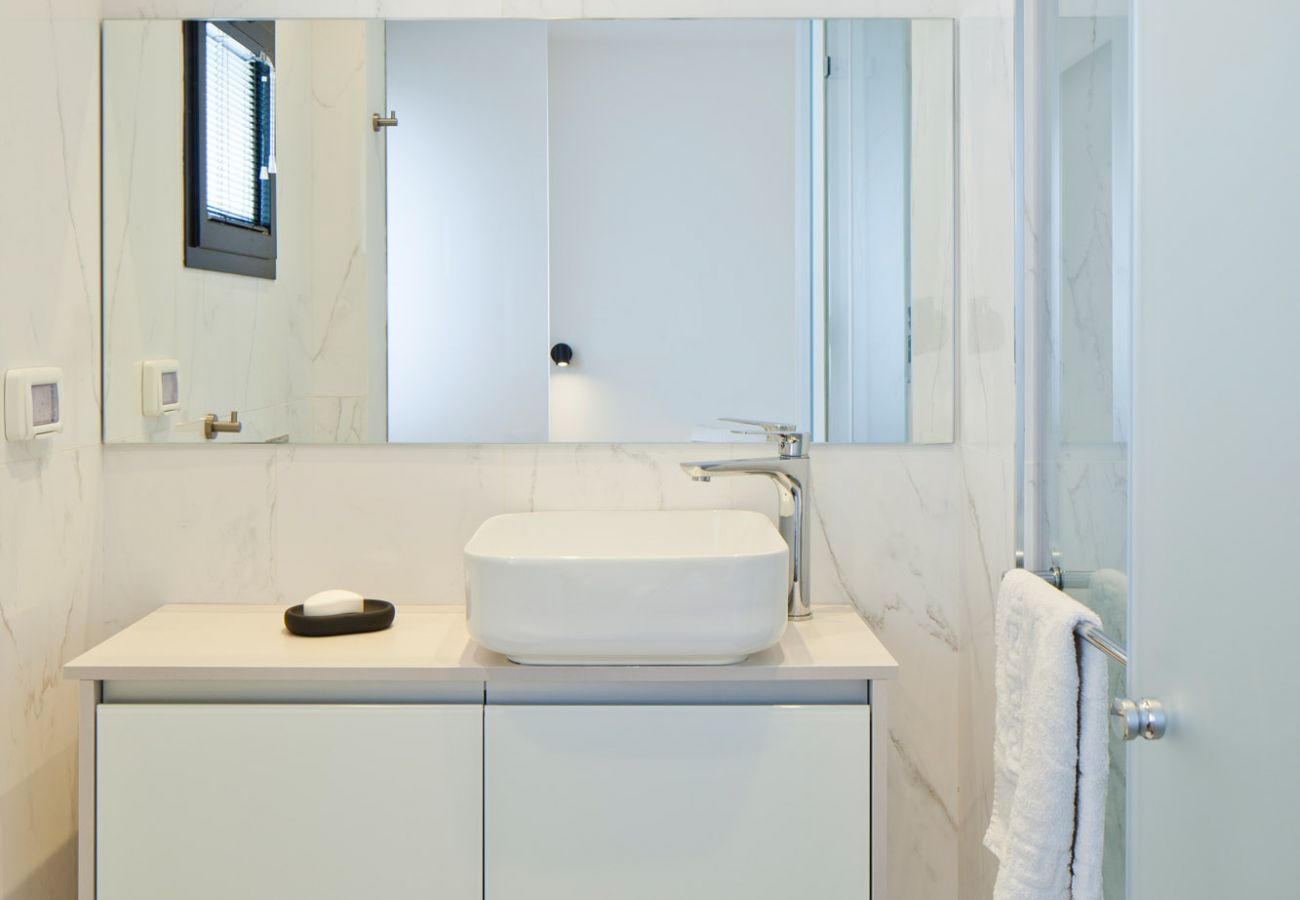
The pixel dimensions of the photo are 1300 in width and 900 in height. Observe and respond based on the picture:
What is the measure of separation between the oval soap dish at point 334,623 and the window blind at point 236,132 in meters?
0.67

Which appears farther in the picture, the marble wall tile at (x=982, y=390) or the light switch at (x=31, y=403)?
the marble wall tile at (x=982, y=390)

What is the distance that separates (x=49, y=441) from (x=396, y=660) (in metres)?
0.64

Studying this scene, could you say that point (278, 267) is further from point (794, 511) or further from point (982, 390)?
point (982, 390)

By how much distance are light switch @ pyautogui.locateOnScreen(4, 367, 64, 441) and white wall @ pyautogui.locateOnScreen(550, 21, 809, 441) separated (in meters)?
0.76

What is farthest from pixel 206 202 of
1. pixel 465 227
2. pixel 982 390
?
pixel 982 390

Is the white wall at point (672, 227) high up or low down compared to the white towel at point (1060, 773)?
up

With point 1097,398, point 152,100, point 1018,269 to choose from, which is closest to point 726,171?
point 1018,269

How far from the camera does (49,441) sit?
183 cm

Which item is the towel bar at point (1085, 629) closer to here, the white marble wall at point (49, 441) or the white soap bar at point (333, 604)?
the white soap bar at point (333, 604)

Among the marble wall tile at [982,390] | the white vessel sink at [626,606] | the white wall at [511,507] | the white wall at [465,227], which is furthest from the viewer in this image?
the white wall at [465,227]

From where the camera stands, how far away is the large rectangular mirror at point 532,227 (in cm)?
202

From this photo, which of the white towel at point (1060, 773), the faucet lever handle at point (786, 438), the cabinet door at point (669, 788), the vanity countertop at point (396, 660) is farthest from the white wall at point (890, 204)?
the white towel at point (1060, 773)

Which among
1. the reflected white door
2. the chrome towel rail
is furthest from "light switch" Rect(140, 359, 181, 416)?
the reflected white door

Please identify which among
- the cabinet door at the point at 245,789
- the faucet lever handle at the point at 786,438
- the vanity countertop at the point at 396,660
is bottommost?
the cabinet door at the point at 245,789
